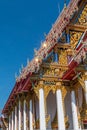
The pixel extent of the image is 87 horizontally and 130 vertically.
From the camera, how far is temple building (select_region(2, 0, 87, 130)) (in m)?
12.8

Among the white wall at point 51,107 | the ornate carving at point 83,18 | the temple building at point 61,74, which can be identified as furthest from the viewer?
the white wall at point 51,107

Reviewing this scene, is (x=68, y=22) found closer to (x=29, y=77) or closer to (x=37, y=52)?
(x=37, y=52)

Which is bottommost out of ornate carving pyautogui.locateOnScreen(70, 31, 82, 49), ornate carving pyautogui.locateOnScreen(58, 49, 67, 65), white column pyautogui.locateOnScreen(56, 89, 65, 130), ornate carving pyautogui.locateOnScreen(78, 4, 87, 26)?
white column pyautogui.locateOnScreen(56, 89, 65, 130)

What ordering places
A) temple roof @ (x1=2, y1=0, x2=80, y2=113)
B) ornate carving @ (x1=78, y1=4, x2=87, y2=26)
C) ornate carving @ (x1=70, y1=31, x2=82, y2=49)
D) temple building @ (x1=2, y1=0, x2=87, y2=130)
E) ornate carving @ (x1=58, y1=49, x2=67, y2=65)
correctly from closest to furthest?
1. temple building @ (x1=2, y1=0, x2=87, y2=130)
2. temple roof @ (x1=2, y1=0, x2=80, y2=113)
3. ornate carving @ (x1=58, y1=49, x2=67, y2=65)
4. ornate carving @ (x1=70, y1=31, x2=82, y2=49)
5. ornate carving @ (x1=78, y1=4, x2=87, y2=26)

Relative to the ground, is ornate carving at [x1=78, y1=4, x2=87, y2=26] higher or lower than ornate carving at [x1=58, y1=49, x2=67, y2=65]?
higher

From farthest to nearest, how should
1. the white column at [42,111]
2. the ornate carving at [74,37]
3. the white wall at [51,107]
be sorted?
the white wall at [51,107], the ornate carving at [74,37], the white column at [42,111]

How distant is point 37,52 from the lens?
1352cm

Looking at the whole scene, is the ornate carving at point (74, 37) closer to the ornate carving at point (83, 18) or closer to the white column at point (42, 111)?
the ornate carving at point (83, 18)

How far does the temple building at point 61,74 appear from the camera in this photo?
12.8 m

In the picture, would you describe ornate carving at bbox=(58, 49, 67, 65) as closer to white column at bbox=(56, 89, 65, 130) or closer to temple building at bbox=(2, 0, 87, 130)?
temple building at bbox=(2, 0, 87, 130)

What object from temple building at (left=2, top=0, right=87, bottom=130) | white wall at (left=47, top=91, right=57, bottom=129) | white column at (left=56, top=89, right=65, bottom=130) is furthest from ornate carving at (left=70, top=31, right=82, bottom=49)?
white wall at (left=47, top=91, right=57, bottom=129)

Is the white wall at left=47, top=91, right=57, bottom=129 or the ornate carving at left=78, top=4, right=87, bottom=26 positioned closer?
the ornate carving at left=78, top=4, right=87, bottom=26

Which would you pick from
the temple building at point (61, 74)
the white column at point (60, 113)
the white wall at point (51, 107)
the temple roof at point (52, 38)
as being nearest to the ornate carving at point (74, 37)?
the temple building at point (61, 74)

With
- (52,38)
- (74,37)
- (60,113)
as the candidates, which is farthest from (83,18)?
(60,113)
